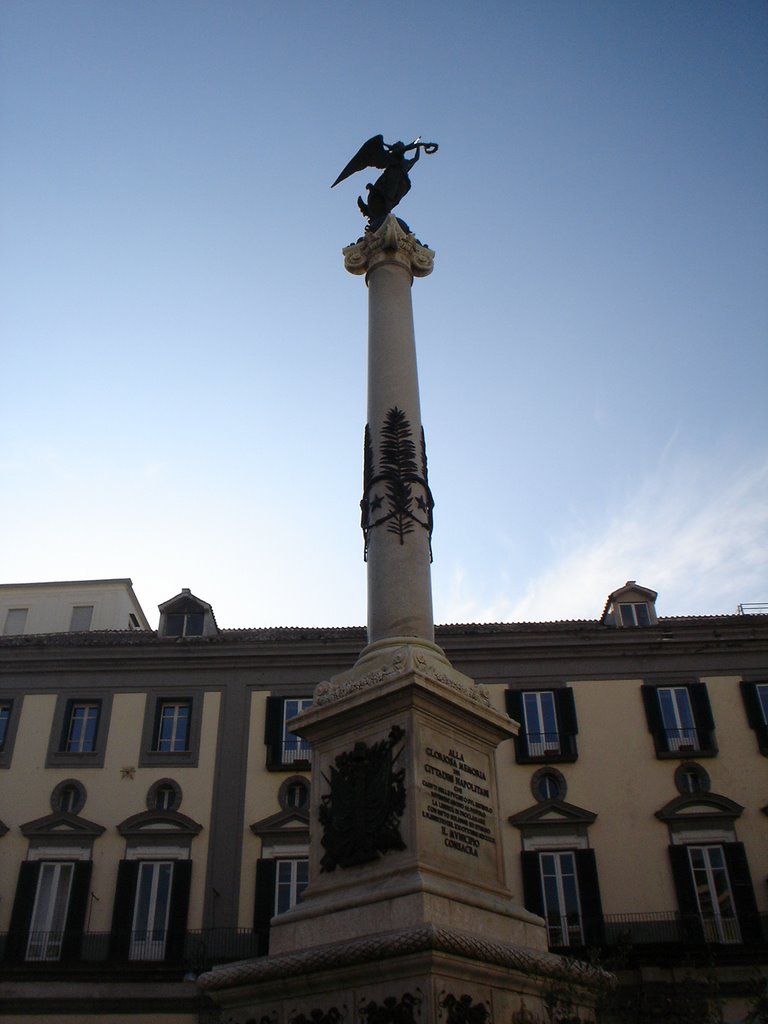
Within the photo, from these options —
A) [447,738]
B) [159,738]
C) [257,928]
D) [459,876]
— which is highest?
[159,738]

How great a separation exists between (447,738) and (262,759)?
63.9 feet

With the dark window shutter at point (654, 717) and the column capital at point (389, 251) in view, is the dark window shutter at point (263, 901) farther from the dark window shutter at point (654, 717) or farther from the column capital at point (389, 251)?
the column capital at point (389, 251)

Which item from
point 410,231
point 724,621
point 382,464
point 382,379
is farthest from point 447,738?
point 724,621

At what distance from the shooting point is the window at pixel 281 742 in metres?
28.4

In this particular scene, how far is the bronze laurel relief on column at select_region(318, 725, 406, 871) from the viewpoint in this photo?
9.67 meters

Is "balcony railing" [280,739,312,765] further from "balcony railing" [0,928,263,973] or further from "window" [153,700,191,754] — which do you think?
"balcony railing" [0,928,263,973]

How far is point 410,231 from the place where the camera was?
15.4 metres

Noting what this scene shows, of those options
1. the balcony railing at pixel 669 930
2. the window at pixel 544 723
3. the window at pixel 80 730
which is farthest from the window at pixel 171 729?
the balcony railing at pixel 669 930

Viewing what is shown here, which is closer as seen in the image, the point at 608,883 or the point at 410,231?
the point at 410,231

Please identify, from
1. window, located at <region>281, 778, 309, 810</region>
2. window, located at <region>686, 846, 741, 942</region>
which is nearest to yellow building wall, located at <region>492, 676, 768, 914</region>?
window, located at <region>686, 846, 741, 942</region>

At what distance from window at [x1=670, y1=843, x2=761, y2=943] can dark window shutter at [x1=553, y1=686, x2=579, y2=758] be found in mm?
3760

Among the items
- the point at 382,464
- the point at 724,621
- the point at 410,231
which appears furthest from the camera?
the point at 724,621

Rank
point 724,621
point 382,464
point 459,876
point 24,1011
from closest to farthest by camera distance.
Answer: point 459,876
point 382,464
point 24,1011
point 724,621

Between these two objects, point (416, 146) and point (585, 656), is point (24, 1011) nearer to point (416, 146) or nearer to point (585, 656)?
point (585, 656)
